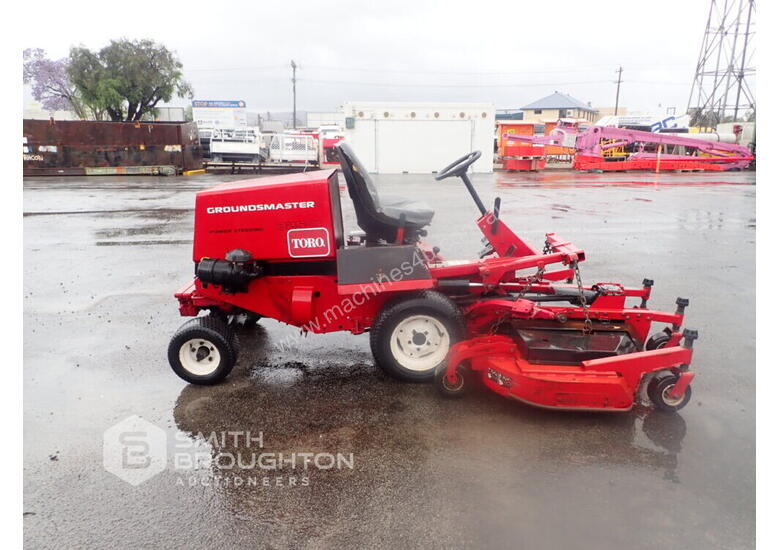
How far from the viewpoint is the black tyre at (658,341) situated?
376cm

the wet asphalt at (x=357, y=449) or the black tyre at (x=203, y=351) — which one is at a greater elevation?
the black tyre at (x=203, y=351)

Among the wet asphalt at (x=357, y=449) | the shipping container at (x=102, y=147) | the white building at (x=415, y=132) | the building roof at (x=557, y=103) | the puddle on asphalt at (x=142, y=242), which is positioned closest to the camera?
the wet asphalt at (x=357, y=449)

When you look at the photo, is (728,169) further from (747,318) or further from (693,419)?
(693,419)

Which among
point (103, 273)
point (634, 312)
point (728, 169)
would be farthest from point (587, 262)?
point (728, 169)

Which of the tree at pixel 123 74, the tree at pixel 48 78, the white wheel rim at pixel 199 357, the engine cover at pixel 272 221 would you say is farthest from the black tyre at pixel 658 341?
the tree at pixel 48 78

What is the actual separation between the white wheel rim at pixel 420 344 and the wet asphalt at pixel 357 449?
0.20 metres

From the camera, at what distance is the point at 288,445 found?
10.3 ft

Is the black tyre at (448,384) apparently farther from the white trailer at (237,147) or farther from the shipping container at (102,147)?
the white trailer at (237,147)

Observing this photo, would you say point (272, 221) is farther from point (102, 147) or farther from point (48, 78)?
point (48, 78)

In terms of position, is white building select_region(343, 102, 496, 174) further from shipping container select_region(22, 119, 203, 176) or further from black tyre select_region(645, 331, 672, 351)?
black tyre select_region(645, 331, 672, 351)

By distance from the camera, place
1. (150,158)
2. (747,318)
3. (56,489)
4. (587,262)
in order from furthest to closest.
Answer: (150,158), (587,262), (747,318), (56,489)

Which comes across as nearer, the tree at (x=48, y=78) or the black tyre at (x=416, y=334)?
the black tyre at (x=416, y=334)

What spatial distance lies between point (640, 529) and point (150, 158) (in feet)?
75.8

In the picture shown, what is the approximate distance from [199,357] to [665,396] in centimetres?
322
